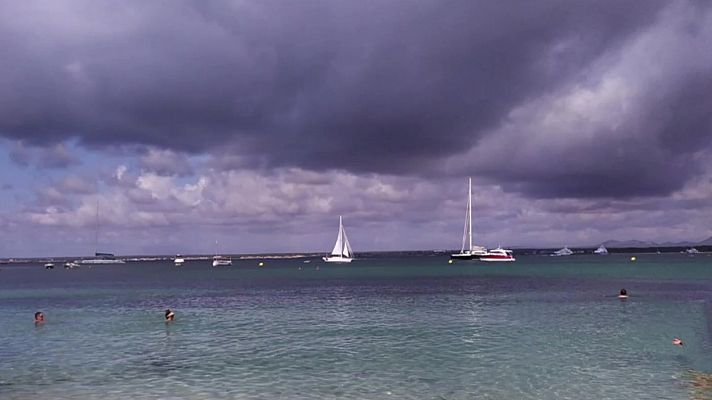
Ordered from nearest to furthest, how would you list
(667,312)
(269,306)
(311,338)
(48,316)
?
(311,338), (667,312), (48,316), (269,306)

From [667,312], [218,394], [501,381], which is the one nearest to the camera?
[218,394]

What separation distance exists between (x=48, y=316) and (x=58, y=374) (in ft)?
129

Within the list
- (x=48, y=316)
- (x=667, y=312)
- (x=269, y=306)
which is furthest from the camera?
(x=269, y=306)

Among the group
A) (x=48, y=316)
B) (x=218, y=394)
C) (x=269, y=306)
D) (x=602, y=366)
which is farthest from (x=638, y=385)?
(x=48, y=316)

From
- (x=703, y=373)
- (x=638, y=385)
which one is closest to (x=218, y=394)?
(x=638, y=385)

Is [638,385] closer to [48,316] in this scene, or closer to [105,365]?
[105,365]

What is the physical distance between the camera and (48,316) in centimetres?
6944

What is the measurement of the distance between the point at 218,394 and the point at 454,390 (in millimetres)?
12560

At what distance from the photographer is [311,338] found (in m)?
48.1

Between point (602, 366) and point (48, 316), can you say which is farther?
point (48, 316)

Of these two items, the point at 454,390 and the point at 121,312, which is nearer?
the point at 454,390

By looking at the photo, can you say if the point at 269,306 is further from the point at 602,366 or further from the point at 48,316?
the point at 602,366

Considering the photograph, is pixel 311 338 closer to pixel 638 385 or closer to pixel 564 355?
pixel 564 355

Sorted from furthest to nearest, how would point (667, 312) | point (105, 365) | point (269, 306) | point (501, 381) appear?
1. point (269, 306)
2. point (667, 312)
3. point (105, 365)
4. point (501, 381)
